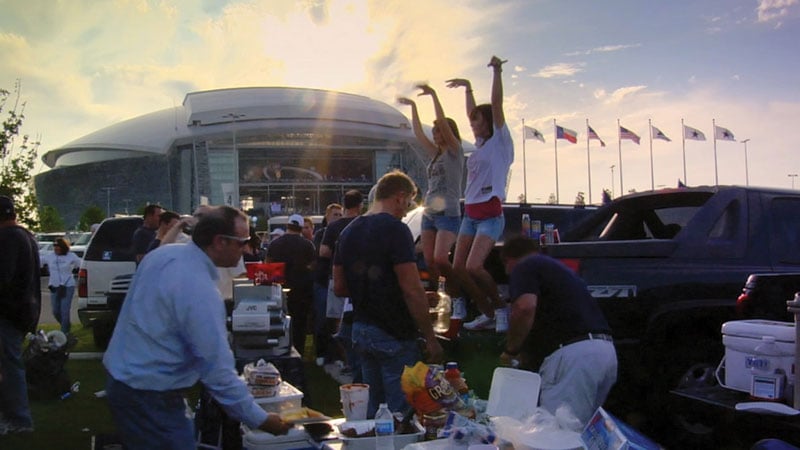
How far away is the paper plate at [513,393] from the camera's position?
3.96m

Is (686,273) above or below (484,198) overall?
below

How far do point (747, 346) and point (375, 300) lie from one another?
2189 millimetres

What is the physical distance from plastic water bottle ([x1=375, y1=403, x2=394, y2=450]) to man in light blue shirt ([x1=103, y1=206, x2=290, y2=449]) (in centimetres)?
44

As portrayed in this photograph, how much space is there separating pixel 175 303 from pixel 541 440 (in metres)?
1.67

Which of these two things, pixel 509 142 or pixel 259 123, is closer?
pixel 509 142

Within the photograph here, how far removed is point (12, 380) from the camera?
20.0 feet

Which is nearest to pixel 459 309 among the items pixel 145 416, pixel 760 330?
pixel 760 330

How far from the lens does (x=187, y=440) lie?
3.35m

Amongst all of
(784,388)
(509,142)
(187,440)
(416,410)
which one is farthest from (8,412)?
(784,388)

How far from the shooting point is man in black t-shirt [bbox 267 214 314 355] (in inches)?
370

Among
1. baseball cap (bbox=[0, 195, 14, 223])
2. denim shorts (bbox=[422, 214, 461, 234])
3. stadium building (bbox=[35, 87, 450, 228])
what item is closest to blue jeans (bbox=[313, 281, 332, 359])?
denim shorts (bbox=[422, 214, 461, 234])

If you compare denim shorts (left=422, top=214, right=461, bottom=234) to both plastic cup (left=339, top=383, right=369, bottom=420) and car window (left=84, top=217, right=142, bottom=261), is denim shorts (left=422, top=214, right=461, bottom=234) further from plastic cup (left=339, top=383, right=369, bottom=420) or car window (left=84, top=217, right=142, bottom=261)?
car window (left=84, top=217, right=142, bottom=261)

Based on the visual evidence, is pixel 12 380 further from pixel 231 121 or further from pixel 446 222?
pixel 231 121

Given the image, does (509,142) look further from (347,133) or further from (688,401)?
(347,133)
